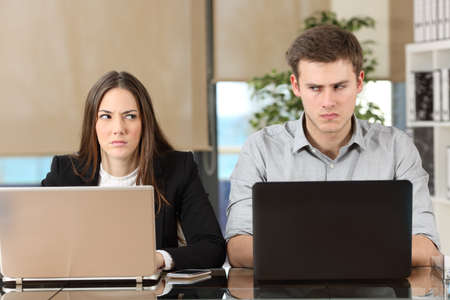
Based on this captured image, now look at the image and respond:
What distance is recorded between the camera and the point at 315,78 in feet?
6.98

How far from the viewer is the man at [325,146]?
2127mm

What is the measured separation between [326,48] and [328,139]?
0.33 meters

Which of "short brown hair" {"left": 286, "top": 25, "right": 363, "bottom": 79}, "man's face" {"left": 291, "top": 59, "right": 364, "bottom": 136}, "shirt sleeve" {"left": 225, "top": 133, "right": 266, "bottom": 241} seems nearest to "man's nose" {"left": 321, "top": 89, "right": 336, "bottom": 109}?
"man's face" {"left": 291, "top": 59, "right": 364, "bottom": 136}

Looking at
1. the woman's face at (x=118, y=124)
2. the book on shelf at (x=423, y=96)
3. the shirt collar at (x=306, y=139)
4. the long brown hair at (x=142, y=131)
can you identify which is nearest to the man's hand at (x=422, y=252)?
the shirt collar at (x=306, y=139)

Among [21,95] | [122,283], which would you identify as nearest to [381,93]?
[21,95]

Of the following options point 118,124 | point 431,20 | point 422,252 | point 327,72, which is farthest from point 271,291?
point 431,20

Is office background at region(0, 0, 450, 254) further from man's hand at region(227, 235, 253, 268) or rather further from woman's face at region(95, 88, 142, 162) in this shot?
man's hand at region(227, 235, 253, 268)

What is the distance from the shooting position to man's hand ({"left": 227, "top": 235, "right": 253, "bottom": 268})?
198cm

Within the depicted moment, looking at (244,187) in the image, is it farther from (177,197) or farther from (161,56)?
(161,56)

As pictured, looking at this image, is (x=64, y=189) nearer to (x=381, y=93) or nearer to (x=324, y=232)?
(x=324, y=232)

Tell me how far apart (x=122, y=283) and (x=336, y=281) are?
0.53 m

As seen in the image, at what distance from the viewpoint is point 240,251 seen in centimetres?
202

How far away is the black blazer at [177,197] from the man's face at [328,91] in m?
0.51

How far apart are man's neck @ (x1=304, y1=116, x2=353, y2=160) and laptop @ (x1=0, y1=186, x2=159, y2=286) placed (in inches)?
32.4
